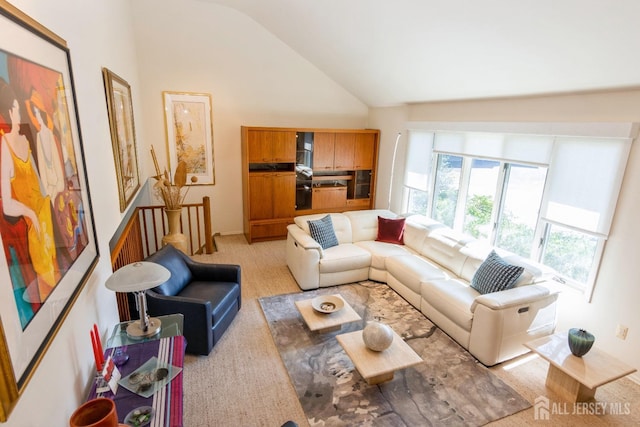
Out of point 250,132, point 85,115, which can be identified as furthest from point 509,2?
point 250,132

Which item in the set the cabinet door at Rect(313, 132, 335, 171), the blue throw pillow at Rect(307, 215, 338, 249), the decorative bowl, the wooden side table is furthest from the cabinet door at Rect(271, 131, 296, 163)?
the wooden side table

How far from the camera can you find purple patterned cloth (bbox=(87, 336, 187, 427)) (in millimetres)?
1558

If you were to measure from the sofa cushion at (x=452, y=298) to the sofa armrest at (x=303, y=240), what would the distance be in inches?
52.7

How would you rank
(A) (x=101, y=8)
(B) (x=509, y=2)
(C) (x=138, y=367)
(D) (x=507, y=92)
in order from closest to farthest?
(C) (x=138, y=367), (B) (x=509, y=2), (A) (x=101, y=8), (D) (x=507, y=92)

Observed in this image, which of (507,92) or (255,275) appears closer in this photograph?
(507,92)

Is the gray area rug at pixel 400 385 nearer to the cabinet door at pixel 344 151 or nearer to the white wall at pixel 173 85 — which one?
the white wall at pixel 173 85

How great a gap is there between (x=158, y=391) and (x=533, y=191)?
3976mm

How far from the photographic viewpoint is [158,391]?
170 cm

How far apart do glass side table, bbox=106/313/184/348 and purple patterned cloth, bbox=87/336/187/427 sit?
Result: 6 cm

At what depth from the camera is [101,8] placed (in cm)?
274

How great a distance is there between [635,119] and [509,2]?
4.91ft

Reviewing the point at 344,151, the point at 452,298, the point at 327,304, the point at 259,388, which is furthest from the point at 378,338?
the point at 344,151

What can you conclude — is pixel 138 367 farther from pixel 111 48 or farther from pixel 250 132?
pixel 250 132

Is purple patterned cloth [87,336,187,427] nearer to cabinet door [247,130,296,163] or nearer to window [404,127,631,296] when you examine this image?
window [404,127,631,296]
